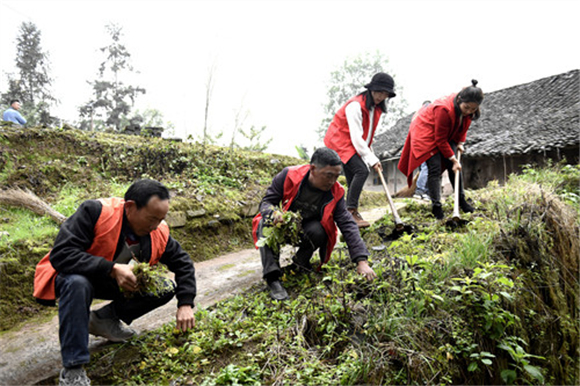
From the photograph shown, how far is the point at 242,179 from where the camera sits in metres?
6.56

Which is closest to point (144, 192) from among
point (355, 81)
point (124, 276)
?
point (124, 276)

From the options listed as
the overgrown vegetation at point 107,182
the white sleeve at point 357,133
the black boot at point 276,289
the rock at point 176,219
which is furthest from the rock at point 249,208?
the black boot at point 276,289

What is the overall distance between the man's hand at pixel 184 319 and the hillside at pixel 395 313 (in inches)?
5.0

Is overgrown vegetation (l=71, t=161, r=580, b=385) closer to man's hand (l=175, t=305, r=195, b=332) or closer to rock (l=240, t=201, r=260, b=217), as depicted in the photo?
man's hand (l=175, t=305, r=195, b=332)

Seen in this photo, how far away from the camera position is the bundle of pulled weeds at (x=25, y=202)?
3932 millimetres

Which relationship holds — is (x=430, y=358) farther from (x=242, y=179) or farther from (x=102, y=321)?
(x=242, y=179)

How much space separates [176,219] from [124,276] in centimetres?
272

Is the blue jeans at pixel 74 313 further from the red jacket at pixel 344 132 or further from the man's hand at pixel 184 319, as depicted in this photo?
the red jacket at pixel 344 132

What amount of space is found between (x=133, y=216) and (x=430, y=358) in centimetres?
202

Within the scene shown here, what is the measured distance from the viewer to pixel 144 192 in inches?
84.4

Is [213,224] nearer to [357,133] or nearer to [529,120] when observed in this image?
[357,133]

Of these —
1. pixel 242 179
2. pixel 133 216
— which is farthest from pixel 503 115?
pixel 133 216

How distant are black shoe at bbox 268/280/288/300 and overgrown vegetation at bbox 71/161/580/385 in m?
0.07

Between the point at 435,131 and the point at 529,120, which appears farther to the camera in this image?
the point at 529,120
